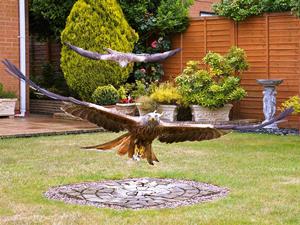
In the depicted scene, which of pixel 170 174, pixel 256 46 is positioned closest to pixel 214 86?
pixel 256 46

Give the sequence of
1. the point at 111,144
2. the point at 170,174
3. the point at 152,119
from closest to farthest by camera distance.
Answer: the point at 152,119 → the point at 111,144 → the point at 170,174

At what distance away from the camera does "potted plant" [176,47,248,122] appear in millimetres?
12680

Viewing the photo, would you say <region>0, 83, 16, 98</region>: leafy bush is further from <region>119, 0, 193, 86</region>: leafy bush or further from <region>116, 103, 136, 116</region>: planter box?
<region>119, 0, 193, 86</region>: leafy bush

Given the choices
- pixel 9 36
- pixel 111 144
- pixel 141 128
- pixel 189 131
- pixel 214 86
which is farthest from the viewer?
pixel 9 36

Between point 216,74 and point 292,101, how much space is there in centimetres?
249

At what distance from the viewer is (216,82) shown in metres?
13.1

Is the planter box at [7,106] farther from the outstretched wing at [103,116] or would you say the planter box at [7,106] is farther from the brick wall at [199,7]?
the outstretched wing at [103,116]

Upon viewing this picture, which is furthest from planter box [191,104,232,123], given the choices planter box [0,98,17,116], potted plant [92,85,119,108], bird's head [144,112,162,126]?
bird's head [144,112,162,126]

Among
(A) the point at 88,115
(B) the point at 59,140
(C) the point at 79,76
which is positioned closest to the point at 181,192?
(A) the point at 88,115

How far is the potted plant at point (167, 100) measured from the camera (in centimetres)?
1314

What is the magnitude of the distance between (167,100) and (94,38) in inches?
85.6

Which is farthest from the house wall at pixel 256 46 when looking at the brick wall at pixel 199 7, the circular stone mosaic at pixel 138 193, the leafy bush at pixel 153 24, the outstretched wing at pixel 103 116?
the outstretched wing at pixel 103 116

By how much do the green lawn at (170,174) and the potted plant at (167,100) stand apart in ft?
6.60

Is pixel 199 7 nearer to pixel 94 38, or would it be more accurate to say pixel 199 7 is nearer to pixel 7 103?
pixel 94 38
